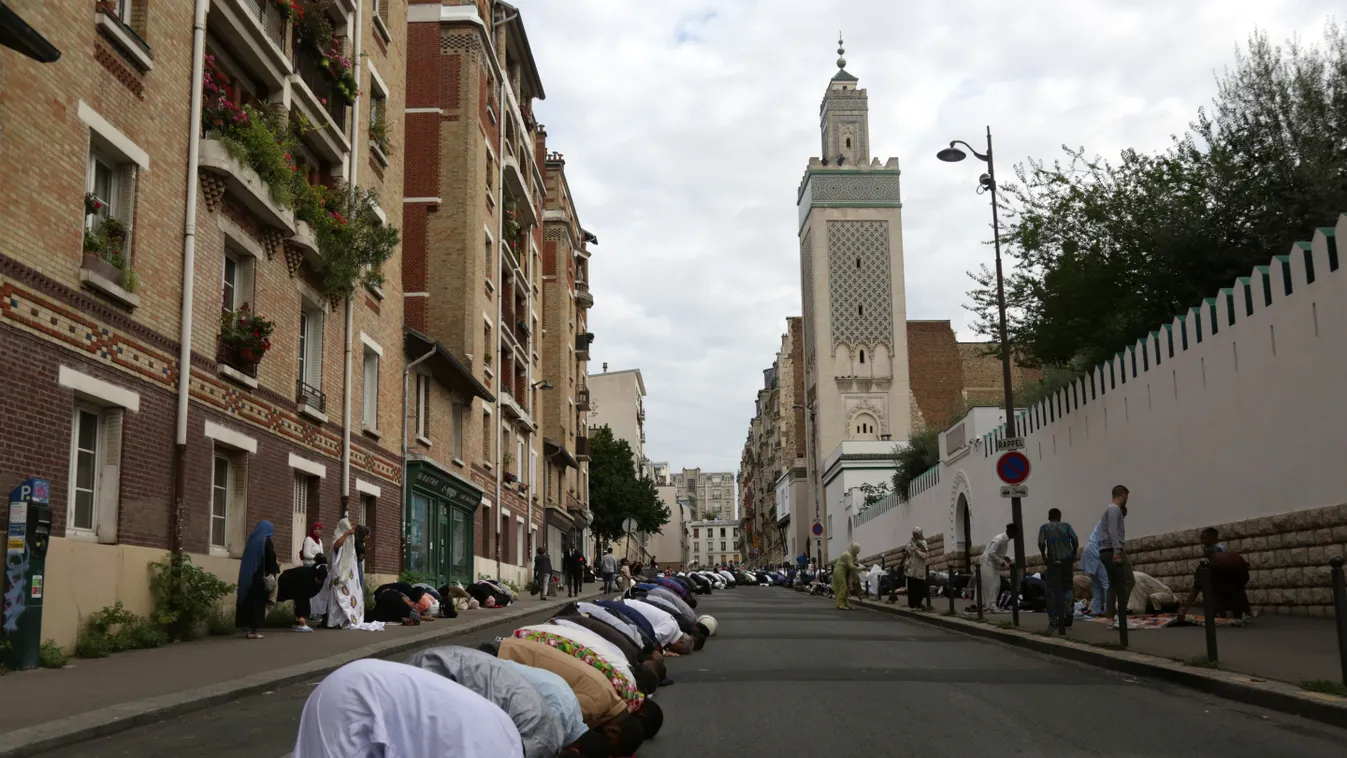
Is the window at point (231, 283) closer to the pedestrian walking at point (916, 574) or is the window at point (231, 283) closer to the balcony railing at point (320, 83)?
the balcony railing at point (320, 83)

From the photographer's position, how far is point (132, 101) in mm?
14555

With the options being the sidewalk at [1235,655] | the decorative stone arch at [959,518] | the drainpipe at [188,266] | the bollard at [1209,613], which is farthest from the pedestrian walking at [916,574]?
the drainpipe at [188,266]

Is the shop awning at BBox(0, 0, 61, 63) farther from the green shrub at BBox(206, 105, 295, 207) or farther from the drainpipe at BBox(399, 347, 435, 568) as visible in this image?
the drainpipe at BBox(399, 347, 435, 568)

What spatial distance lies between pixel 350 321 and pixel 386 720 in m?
19.5

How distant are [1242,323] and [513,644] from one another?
562 inches

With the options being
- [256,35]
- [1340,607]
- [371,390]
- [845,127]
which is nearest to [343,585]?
[371,390]

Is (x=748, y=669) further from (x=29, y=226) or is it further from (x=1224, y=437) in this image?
(x=1224, y=437)

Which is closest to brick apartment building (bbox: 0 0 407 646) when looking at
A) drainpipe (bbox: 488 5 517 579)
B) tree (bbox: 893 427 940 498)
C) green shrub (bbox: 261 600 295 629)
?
green shrub (bbox: 261 600 295 629)

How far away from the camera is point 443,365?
30.1m

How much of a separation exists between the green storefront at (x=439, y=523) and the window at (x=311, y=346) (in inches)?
253

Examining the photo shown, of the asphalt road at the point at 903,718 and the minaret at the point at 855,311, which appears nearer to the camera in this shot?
the asphalt road at the point at 903,718

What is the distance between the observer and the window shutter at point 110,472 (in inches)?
548

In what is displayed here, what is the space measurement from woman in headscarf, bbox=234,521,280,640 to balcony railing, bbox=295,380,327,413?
434cm

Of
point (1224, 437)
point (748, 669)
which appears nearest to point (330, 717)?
point (748, 669)
